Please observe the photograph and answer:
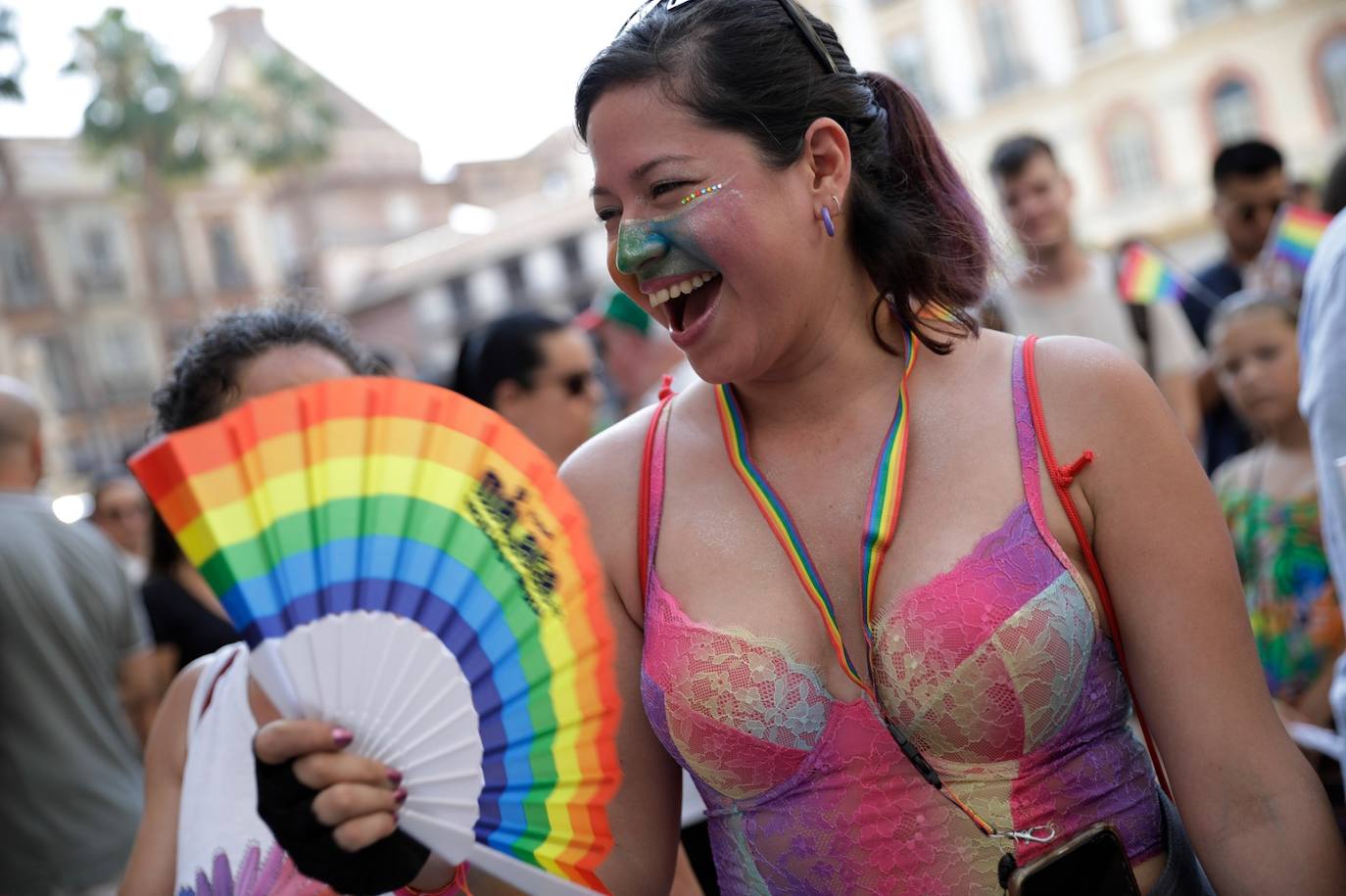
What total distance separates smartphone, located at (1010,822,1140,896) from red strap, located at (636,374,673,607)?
63 centimetres

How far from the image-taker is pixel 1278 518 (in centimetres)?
362

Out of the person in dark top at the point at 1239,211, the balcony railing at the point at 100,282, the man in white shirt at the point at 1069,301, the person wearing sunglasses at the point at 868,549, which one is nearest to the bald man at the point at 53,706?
the person wearing sunglasses at the point at 868,549

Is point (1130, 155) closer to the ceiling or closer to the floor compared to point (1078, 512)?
closer to the floor

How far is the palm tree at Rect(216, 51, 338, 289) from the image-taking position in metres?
33.2

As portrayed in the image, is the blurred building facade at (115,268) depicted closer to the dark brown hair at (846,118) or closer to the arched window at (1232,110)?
the arched window at (1232,110)

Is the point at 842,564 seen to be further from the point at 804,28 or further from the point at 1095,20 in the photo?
the point at 1095,20

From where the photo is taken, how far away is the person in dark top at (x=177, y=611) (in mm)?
4234

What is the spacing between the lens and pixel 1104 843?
174 cm

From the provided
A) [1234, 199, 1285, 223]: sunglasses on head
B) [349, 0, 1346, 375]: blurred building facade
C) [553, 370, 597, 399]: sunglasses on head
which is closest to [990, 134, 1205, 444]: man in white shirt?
[1234, 199, 1285, 223]: sunglasses on head

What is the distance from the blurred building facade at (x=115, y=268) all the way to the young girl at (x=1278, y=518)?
3444 centimetres

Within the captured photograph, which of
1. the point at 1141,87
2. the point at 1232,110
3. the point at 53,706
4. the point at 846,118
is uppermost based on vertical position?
the point at 1141,87

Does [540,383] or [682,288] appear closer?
[682,288]

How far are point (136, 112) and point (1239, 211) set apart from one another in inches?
1165

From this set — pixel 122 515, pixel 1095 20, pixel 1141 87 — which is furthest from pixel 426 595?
pixel 1095 20
